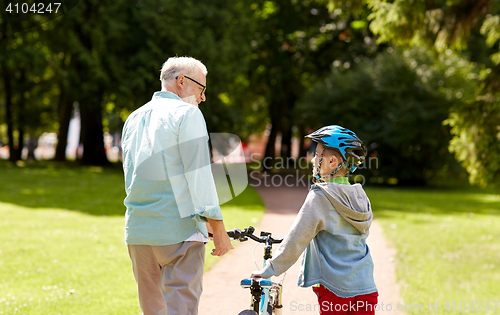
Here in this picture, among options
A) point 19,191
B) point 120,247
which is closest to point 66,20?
point 19,191

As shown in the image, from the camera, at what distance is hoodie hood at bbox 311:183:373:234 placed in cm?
274

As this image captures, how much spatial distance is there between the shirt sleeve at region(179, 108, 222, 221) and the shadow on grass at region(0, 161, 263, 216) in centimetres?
950

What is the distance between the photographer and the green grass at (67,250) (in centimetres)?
524

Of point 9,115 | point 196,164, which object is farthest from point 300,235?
point 9,115

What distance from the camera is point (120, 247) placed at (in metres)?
8.02

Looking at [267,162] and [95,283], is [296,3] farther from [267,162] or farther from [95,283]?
[95,283]

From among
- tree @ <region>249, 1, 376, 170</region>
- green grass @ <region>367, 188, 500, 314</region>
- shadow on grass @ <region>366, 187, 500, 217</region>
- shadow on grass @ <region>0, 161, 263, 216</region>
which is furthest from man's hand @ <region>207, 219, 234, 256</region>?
tree @ <region>249, 1, 376, 170</region>

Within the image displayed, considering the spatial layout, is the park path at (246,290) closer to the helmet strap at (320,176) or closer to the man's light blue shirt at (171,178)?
the man's light blue shirt at (171,178)

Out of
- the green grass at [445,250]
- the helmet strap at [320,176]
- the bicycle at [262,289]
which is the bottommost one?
the green grass at [445,250]

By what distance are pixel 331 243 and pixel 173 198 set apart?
3.09 ft

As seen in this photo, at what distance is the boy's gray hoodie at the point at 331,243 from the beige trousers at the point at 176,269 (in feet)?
1.47

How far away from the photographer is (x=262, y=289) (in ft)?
9.09

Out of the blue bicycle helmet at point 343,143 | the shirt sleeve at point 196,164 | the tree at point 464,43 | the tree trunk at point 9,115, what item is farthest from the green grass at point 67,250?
the tree trunk at point 9,115

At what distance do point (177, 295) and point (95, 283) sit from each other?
3530 millimetres
